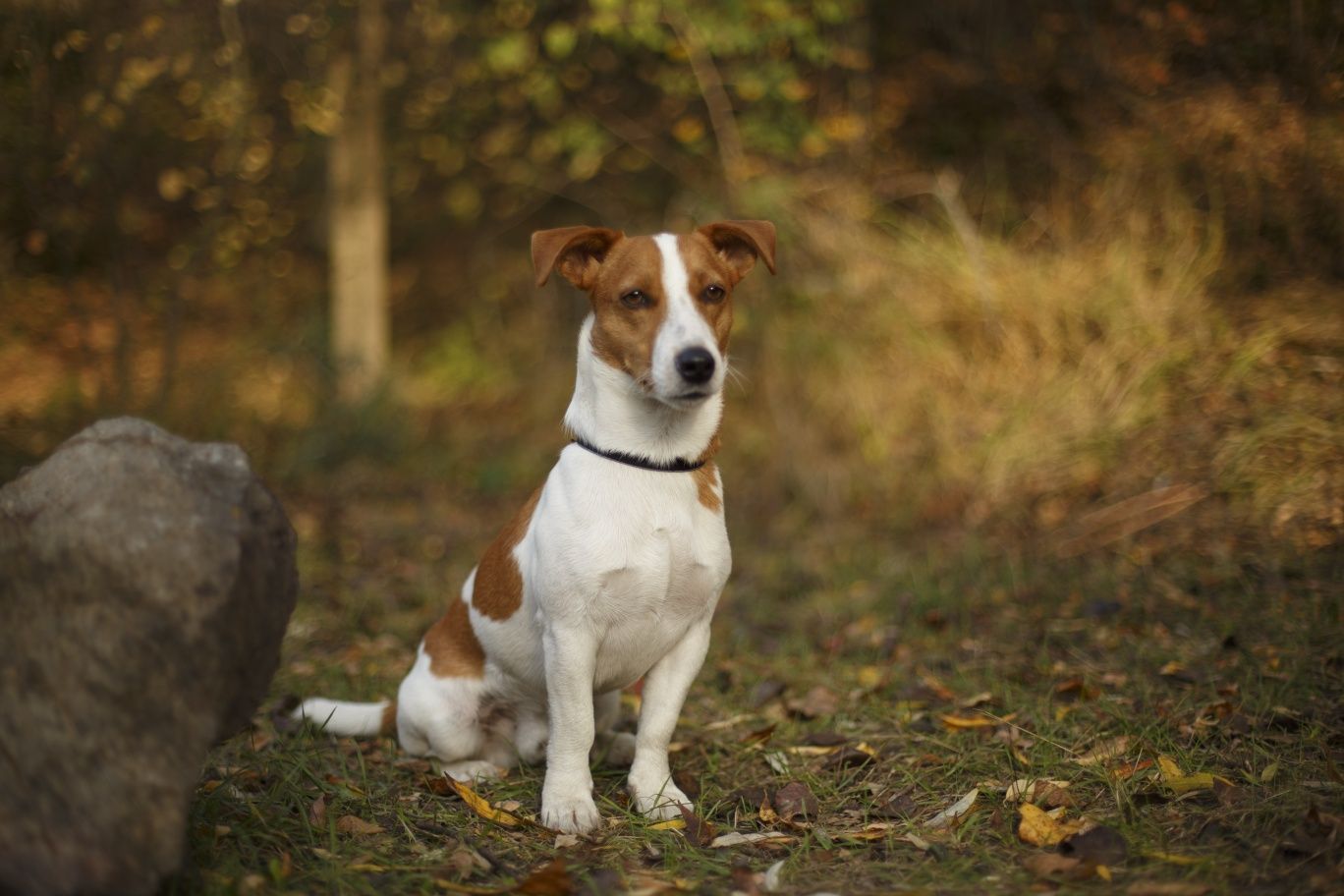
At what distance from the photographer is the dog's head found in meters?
3.24

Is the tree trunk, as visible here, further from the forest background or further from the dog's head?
the dog's head

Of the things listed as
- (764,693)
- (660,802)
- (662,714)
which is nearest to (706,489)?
(662,714)

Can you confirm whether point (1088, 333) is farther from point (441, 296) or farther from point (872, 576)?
point (441, 296)

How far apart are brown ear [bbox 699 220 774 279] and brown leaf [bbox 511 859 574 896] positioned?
197 cm

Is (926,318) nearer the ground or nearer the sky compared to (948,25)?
nearer the ground

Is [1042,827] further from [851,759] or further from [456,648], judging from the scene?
[456,648]

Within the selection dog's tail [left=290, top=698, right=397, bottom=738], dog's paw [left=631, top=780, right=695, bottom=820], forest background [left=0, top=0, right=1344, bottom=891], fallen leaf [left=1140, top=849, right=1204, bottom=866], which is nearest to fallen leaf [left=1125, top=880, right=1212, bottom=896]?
fallen leaf [left=1140, top=849, right=1204, bottom=866]

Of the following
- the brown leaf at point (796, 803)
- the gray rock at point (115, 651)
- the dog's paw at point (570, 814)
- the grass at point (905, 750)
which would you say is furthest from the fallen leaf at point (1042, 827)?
the gray rock at point (115, 651)

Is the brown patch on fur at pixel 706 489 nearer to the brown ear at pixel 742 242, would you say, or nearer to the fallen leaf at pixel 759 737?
the brown ear at pixel 742 242

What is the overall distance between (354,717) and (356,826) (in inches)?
34.0

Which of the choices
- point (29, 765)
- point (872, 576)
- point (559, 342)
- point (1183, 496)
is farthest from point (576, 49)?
point (29, 765)

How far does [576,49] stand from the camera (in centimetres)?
920

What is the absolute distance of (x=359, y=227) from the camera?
9.92 m

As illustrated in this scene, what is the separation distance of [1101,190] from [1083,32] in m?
1.28
